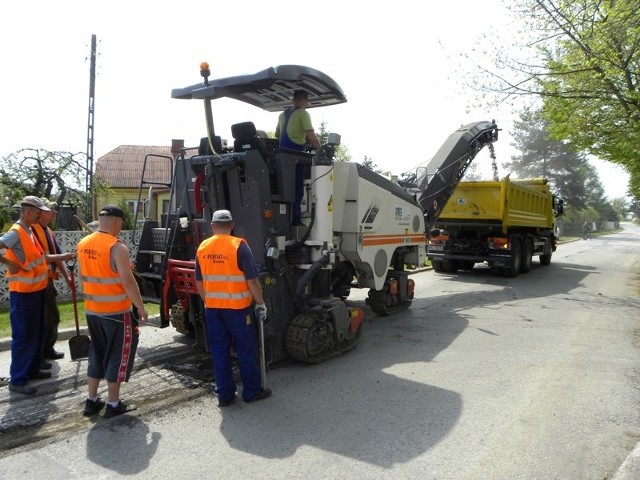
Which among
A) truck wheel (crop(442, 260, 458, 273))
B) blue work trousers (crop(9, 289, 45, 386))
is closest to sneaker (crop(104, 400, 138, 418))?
blue work trousers (crop(9, 289, 45, 386))

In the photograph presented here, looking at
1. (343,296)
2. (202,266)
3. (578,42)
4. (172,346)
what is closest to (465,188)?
(578,42)

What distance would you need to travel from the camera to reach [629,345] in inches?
264

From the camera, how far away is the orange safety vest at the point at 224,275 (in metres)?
4.42

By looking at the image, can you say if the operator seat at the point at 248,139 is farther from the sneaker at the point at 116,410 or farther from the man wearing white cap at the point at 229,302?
the sneaker at the point at 116,410

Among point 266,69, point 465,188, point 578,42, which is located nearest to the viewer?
point 266,69

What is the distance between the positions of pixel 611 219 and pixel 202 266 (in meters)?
110

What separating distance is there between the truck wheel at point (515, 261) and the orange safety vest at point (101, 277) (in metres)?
11.4

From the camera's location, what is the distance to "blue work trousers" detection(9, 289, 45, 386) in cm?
489

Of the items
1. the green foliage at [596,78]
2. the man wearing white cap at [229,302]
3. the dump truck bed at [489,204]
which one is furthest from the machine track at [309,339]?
the dump truck bed at [489,204]

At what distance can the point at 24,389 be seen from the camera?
15.6ft

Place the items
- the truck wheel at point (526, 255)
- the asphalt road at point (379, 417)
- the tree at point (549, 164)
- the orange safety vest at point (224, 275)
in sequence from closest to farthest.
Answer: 1. the asphalt road at point (379, 417)
2. the orange safety vest at point (224, 275)
3. the truck wheel at point (526, 255)
4. the tree at point (549, 164)

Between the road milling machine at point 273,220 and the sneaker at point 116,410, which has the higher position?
the road milling machine at point 273,220

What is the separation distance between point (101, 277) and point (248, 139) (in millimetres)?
2165

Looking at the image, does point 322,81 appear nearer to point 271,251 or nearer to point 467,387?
point 271,251
